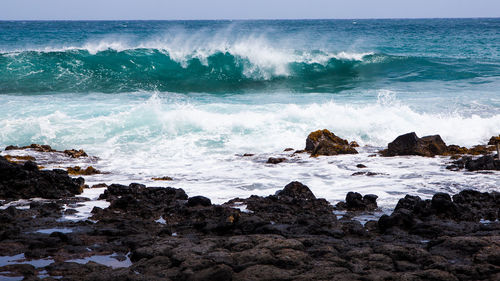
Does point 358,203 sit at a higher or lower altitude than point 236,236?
lower

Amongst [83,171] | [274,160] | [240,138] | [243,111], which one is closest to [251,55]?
[243,111]

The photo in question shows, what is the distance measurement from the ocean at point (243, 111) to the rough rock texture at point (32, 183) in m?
1.21

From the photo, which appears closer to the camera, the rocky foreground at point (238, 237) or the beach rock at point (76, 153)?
the rocky foreground at point (238, 237)

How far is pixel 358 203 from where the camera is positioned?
21.7ft

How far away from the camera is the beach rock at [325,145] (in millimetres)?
10578

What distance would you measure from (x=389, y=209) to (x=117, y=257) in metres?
3.50

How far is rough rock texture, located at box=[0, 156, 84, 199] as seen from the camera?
708 centimetres

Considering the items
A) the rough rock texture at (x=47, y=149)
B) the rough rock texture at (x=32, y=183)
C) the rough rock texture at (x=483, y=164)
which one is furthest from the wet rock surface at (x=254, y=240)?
the rough rock texture at (x=47, y=149)

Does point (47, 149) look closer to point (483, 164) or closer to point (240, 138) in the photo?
point (240, 138)

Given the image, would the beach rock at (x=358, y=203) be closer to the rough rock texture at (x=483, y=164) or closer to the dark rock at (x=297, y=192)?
the dark rock at (x=297, y=192)

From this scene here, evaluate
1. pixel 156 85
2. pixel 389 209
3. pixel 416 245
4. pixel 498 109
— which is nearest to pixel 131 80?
pixel 156 85

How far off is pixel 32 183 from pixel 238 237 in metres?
3.54

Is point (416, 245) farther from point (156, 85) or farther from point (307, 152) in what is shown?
point (156, 85)

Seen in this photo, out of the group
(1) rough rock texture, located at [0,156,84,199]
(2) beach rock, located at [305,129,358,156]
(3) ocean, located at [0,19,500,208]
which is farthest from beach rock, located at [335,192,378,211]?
(2) beach rock, located at [305,129,358,156]
